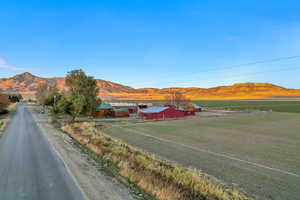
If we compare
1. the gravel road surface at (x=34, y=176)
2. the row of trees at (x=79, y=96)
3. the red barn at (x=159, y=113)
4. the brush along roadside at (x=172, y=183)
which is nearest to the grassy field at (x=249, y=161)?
the brush along roadside at (x=172, y=183)

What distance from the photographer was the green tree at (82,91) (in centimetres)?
4116

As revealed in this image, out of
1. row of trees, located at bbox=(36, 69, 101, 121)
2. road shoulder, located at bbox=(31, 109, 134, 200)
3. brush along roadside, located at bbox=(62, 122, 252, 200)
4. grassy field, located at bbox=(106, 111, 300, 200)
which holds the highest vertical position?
row of trees, located at bbox=(36, 69, 101, 121)

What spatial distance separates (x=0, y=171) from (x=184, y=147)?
17418 millimetres

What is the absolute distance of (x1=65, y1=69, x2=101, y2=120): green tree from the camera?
4116 cm

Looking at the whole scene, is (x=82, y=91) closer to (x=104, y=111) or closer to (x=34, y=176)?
(x=104, y=111)

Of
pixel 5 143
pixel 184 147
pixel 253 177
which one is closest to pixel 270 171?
pixel 253 177

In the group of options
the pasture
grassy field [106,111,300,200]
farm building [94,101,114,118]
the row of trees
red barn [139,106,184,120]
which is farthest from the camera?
the pasture

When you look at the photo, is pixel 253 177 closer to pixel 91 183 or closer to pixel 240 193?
pixel 240 193

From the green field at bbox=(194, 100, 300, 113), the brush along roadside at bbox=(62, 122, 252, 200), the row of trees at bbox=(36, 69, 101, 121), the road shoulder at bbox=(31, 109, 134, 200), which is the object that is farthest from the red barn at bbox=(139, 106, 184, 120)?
the green field at bbox=(194, 100, 300, 113)

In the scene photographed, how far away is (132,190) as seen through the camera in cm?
1012

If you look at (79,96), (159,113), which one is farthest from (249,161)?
(159,113)

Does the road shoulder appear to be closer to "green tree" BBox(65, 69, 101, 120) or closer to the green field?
"green tree" BBox(65, 69, 101, 120)

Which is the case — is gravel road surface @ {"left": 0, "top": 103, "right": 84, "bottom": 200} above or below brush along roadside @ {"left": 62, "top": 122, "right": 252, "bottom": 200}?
above

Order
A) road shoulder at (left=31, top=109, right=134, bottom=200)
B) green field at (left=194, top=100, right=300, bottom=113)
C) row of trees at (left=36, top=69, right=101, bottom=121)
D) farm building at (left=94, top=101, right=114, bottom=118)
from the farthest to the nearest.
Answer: green field at (left=194, top=100, right=300, bottom=113) < farm building at (left=94, top=101, right=114, bottom=118) < row of trees at (left=36, top=69, right=101, bottom=121) < road shoulder at (left=31, top=109, right=134, bottom=200)
